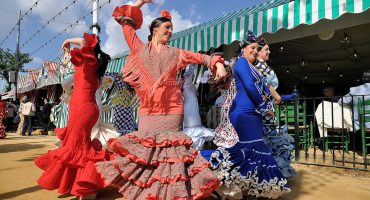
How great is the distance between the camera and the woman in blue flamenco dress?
2680 millimetres

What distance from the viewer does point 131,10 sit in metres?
2.80

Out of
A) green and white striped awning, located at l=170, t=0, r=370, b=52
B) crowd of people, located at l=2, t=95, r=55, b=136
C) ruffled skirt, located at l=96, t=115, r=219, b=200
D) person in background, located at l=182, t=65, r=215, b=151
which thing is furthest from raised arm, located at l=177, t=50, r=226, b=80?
crowd of people, located at l=2, t=95, r=55, b=136

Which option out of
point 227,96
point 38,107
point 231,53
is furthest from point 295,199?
point 38,107

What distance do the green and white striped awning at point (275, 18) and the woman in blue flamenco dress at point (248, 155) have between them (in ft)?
8.99

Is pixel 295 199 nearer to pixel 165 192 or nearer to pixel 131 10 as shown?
pixel 165 192

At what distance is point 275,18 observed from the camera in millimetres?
5547

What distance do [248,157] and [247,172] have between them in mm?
141

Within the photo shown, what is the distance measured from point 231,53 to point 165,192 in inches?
210

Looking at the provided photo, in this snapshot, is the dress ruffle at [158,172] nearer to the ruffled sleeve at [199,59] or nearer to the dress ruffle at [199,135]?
the ruffled sleeve at [199,59]

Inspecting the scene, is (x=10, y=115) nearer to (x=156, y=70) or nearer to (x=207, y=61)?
(x=156, y=70)

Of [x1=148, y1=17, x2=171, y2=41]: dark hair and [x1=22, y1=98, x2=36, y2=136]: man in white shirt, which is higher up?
[x1=148, y1=17, x2=171, y2=41]: dark hair

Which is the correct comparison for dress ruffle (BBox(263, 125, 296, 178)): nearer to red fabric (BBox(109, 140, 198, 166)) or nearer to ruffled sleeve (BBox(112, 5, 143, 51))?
red fabric (BBox(109, 140, 198, 166))

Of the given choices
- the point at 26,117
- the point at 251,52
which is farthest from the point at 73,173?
the point at 26,117

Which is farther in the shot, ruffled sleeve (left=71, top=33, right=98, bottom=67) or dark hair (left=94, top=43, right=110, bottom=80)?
dark hair (left=94, top=43, right=110, bottom=80)
